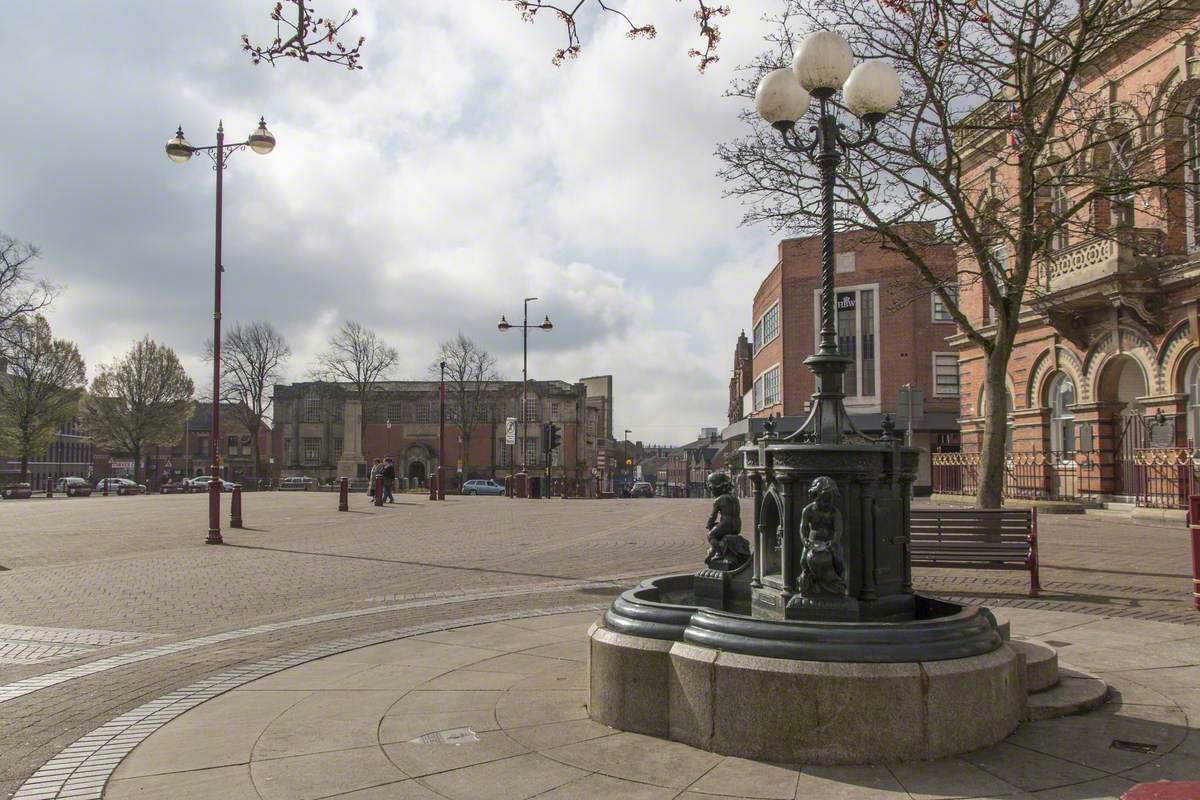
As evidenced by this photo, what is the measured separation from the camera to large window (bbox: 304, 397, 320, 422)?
8594cm

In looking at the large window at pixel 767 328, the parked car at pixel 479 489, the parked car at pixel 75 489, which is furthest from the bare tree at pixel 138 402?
the large window at pixel 767 328

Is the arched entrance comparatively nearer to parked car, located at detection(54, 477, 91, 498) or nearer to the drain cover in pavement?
the drain cover in pavement

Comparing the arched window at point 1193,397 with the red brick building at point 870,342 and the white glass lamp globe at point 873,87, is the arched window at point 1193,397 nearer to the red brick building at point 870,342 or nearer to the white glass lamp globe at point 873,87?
the white glass lamp globe at point 873,87

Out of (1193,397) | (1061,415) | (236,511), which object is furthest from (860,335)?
(236,511)

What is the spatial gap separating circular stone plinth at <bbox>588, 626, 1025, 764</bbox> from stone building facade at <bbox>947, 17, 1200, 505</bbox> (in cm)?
1522

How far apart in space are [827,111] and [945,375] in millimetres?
42654

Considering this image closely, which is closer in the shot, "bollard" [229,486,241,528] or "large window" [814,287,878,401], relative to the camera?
"bollard" [229,486,241,528]

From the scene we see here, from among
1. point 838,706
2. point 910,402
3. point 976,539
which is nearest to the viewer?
point 838,706

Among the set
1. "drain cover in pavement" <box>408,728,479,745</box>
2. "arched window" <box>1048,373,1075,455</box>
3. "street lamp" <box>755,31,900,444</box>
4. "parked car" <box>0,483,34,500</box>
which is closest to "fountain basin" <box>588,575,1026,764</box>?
"drain cover in pavement" <box>408,728,479,745</box>

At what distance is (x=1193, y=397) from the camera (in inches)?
834

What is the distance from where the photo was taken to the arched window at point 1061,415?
87.1 ft

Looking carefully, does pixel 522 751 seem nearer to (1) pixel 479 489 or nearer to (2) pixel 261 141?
(2) pixel 261 141

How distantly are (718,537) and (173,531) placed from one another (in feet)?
54.6

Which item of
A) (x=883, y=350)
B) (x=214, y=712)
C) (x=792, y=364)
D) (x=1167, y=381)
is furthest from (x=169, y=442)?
(x=214, y=712)
